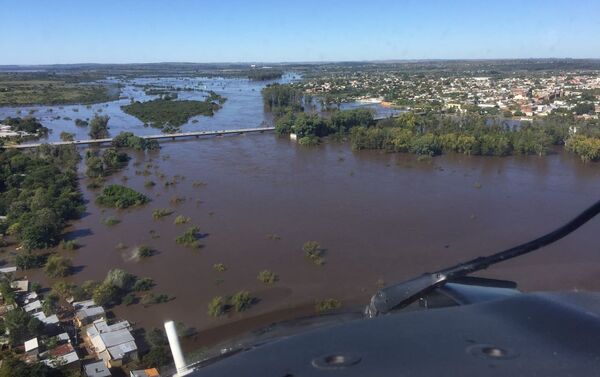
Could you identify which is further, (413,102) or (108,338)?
(413,102)

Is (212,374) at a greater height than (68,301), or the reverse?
(212,374)

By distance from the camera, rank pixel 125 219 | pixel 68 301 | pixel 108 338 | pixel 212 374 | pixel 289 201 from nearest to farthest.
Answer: pixel 212 374, pixel 108 338, pixel 68 301, pixel 125 219, pixel 289 201

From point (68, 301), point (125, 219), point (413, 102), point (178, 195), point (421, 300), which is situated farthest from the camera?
point (413, 102)

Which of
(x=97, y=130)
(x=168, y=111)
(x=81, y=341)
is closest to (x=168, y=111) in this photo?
(x=168, y=111)

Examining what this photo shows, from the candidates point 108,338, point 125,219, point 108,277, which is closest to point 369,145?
point 125,219

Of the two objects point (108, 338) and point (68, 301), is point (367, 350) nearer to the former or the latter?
point (108, 338)

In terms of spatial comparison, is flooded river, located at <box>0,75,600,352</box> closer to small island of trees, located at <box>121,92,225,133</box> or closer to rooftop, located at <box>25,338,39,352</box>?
rooftop, located at <box>25,338,39,352</box>

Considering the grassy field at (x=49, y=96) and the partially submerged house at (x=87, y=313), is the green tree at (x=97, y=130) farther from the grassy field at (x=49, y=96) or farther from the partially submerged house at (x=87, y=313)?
the partially submerged house at (x=87, y=313)

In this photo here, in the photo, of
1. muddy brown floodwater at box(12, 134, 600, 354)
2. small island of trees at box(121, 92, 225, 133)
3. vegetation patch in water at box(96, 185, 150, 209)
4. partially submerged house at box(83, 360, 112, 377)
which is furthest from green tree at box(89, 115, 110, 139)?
partially submerged house at box(83, 360, 112, 377)
